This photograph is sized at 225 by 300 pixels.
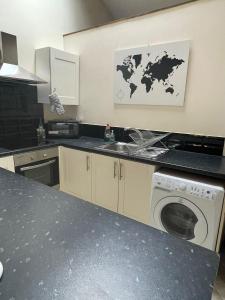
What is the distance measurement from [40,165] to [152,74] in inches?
63.0

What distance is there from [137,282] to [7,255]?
0.38 metres

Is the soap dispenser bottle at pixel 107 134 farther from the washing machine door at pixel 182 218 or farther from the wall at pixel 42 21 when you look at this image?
the washing machine door at pixel 182 218

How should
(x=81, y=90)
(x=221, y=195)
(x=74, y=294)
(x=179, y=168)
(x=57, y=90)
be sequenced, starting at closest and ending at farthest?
(x=74, y=294) → (x=221, y=195) → (x=179, y=168) → (x=57, y=90) → (x=81, y=90)

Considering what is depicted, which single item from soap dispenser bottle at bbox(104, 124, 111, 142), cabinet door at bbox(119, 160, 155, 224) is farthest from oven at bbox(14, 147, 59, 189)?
cabinet door at bbox(119, 160, 155, 224)

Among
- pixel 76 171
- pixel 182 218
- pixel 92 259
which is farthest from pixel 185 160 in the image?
pixel 92 259

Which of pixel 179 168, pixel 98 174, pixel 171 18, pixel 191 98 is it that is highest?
pixel 171 18

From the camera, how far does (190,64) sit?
199cm

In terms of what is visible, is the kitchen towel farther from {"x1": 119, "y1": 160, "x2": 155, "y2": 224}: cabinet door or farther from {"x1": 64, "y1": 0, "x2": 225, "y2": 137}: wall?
{"x1": 119, "y1": 160, "x2": 155, "y2": 224}: cabinet door

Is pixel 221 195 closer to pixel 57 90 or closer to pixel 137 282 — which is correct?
pixel 137 282

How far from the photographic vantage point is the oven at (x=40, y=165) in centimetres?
204

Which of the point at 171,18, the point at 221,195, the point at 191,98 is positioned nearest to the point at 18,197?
the point at 221,195

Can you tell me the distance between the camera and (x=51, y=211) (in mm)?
815

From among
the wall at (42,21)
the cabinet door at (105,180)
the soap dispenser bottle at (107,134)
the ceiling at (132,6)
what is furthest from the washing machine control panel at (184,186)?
the ceiling at (132,6)

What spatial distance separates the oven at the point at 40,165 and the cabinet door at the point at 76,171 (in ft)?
0.27
